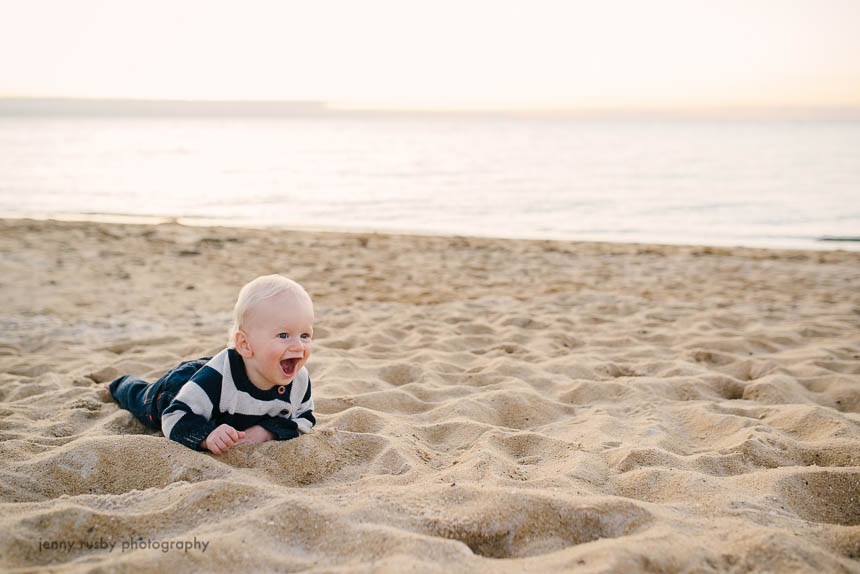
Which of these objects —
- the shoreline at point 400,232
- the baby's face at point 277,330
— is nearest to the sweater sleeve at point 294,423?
the baby's face at point 277,330

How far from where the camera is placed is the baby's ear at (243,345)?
2.50 m

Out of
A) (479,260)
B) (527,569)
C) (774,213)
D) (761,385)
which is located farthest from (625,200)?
(527,569)

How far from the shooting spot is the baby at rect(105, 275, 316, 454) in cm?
247

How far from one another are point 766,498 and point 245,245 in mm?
7905

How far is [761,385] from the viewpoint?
11.8 feet

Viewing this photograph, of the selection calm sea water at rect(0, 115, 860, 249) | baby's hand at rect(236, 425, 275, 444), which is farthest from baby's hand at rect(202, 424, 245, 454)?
calm sea water at rect(0, 115, 860, 249)

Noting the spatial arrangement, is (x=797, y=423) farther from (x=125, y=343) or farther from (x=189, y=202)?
(x=189, y=202)

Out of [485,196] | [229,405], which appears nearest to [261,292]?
[229,405]

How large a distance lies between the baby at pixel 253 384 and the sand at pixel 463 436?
103 mm

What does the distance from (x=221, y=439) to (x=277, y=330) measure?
51 cm

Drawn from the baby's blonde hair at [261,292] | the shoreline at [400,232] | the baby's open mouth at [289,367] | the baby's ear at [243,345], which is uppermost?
the baby's blonde hair at [261,292]

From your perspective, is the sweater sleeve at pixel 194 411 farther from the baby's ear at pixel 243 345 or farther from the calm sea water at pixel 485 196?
the calm sea water at pixel 485 196

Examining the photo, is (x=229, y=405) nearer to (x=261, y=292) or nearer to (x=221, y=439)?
(x=221, y=439)

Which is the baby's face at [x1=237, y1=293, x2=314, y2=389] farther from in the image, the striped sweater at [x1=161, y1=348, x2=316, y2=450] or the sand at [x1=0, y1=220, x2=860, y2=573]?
the sand at [x1=0, y1=220, x2=860, y2=573]
